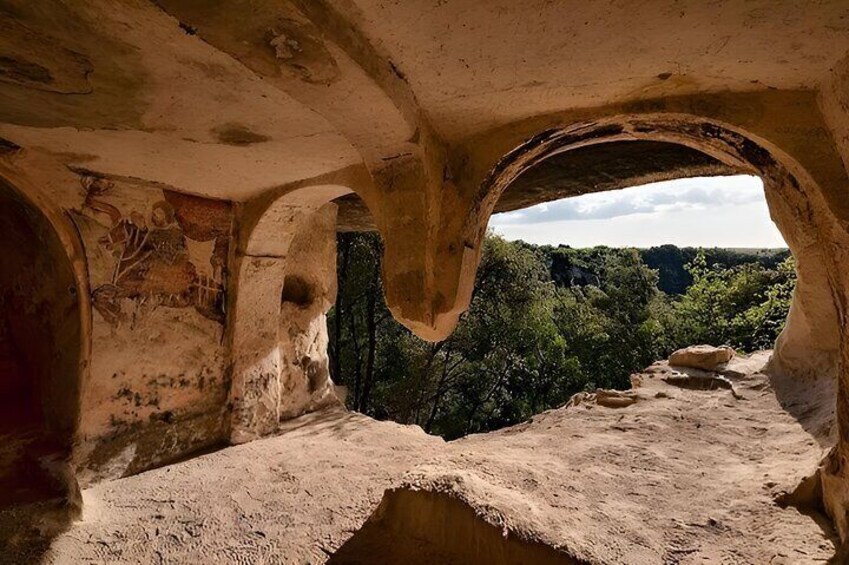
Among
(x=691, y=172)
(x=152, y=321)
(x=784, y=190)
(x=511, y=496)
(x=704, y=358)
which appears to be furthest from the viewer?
(x=704, y=358)

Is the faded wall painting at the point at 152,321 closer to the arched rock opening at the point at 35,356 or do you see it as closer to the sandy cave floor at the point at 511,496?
the arched rock opening at the point at 35,356

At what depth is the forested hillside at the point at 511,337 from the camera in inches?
376

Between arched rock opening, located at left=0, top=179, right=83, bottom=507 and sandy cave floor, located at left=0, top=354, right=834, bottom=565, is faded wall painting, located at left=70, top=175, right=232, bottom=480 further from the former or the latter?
sandy cave floor, located at left=0, top=354, right=834, bottom=565

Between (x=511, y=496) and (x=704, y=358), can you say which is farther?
(x=704, y=358)

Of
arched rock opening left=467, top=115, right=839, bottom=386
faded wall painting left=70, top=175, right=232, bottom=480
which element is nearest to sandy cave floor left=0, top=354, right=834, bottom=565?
faded wall painting left=70, top=175, right=232, bottom=480

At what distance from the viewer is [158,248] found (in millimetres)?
3088

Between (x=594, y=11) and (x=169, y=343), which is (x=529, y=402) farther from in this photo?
(x=594, y=11)

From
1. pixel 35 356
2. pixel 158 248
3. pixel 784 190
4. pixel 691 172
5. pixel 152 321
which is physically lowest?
pixel 35 356

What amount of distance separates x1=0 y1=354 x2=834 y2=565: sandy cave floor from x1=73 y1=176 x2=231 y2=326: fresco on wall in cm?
124

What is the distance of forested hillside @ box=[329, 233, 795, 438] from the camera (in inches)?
376

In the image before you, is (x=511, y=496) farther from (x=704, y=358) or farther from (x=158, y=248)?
(x=704, y=358)

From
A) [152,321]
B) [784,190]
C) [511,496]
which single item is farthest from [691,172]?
[152,321]

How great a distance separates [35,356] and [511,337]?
32.8 ft

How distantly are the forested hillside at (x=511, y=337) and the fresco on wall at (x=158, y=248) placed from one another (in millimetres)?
5782
